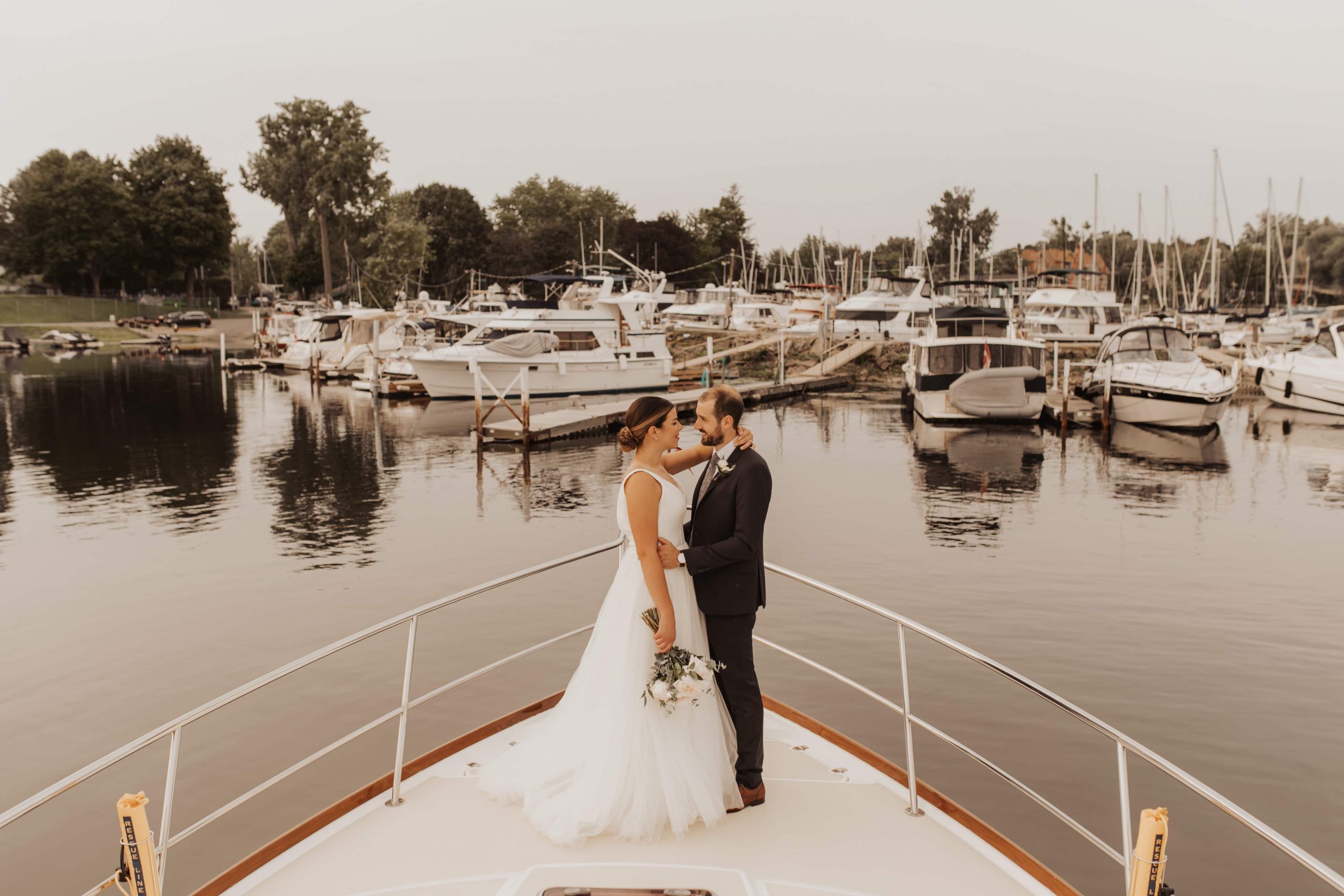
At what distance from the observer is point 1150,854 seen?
322 centimetres

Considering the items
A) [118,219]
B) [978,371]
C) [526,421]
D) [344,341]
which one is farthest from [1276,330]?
[118,219]

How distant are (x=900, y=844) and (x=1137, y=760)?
18.7 ft

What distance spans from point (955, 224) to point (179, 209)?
76.5 m

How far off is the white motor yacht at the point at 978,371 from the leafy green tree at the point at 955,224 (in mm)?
71720

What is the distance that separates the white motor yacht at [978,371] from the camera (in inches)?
1242

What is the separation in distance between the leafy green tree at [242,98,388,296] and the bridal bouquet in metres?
79.4

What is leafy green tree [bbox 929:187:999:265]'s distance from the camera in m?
102

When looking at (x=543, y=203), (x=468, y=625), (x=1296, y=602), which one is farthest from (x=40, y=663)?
(x=543, y=203)

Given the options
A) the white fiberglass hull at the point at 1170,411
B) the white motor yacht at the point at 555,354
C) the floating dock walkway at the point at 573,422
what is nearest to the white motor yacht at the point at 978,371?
the white fiberglass hull at the point at 1170,411

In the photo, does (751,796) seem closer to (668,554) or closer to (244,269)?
(668,554)

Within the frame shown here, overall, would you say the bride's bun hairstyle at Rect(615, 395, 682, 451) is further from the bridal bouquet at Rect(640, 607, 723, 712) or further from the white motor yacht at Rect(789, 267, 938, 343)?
the white motor yacht at Rect(789, 267, 938, 343)

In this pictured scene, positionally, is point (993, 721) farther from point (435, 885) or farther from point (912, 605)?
point (435, 885)

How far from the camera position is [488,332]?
39.7 metres

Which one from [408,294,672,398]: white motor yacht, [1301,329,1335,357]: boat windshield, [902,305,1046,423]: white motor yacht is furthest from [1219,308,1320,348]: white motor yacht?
[408,294,672,398]: white motor yacht
